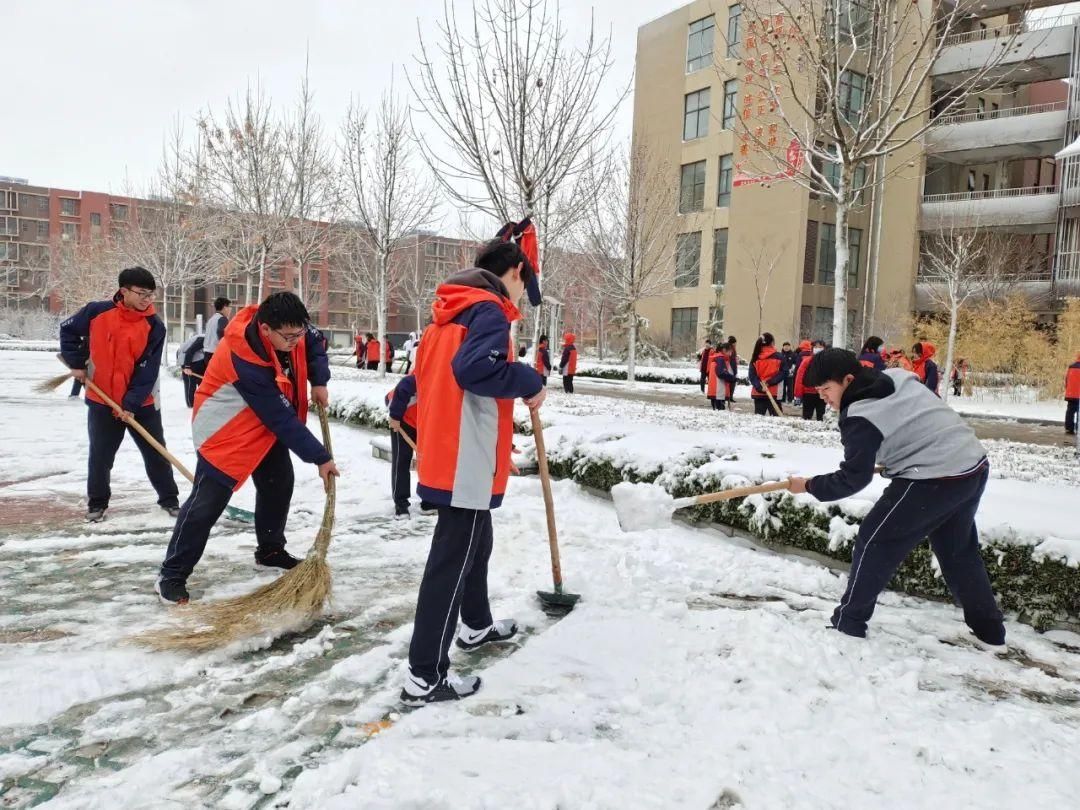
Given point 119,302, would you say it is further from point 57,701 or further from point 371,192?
point 371,192

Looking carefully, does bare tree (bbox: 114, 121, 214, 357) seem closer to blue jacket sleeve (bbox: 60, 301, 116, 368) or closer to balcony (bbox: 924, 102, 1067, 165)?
blue jacket sleeve (bbox: 60, 301, 116, 368)

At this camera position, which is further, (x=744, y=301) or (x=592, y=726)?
(x=744, y=301)

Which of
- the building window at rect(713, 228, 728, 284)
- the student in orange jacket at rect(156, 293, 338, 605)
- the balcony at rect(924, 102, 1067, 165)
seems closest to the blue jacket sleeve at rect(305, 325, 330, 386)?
the student in orange jacket at rect(156, 293, 338, 605)

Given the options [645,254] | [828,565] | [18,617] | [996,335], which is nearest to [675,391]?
[645,254]

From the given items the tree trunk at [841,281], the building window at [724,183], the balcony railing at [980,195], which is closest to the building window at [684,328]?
the building window at [724,183]

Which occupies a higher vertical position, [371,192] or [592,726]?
[371,192]

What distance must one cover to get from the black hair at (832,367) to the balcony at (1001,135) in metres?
27.9

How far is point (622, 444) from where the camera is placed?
256 inches

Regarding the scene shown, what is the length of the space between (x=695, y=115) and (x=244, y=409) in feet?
113

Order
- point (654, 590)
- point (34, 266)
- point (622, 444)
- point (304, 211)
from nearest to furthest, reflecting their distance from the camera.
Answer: point (654, 590) < point (622, 444) < point (304, 211) < point (34, 266)

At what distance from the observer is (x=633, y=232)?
20.5 metres

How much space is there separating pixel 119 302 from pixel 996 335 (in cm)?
2390

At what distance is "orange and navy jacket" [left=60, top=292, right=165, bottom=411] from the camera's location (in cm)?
502

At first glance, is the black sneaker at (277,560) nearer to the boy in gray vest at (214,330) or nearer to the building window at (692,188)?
the boy in gray vest at (214,330)
